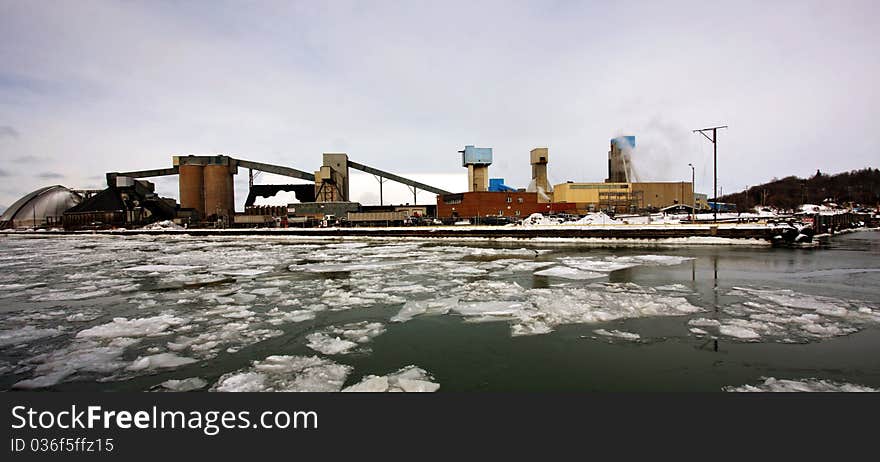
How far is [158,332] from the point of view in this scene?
7.25m

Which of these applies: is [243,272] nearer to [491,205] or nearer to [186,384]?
[186,384]

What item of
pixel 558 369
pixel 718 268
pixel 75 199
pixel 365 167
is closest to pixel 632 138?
pixel 365 167

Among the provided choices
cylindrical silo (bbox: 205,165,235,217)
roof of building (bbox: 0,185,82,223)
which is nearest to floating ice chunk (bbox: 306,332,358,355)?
cylindrical silo (bbox: 205,165,235,217)

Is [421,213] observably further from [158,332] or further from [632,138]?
[158,332]

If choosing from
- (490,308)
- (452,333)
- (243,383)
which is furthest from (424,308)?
(243,383)

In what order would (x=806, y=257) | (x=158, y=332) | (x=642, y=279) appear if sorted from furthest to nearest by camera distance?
(x=806, y=257)
(x=642, y=279)
(x=158, y=332)

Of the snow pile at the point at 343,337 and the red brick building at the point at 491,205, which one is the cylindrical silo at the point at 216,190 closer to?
the red brick building at the point at 491,205

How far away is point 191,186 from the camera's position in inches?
2800

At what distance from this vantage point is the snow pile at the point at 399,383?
4613 mm

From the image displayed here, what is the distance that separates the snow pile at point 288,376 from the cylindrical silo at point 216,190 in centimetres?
7421

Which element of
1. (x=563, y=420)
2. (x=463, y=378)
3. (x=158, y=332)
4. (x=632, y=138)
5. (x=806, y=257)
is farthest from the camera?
(x=632, y=138)

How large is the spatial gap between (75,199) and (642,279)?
410 ft

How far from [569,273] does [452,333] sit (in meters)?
8.17

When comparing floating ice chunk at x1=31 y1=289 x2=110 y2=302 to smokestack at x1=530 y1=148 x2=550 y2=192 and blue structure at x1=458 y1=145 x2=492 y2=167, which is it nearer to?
blue structure at x1=458 y1=145 x2=492 y2=167
